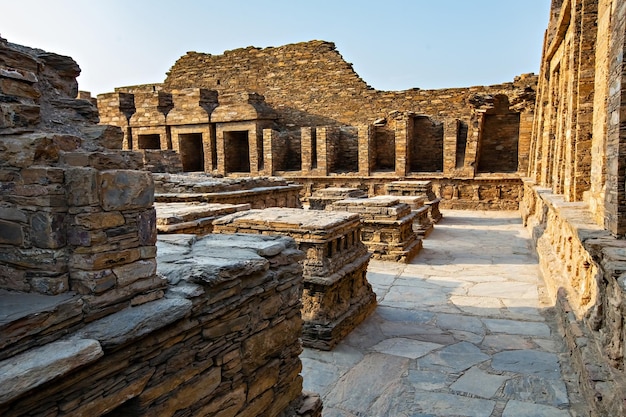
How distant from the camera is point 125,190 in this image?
86.3 inches

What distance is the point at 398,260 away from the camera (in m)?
7.92

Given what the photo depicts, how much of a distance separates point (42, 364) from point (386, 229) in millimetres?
6798

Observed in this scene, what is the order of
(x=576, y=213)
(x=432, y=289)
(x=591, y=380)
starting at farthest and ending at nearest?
(x=432, y=289) → (x=576, y=213) → (x=591, y=380)

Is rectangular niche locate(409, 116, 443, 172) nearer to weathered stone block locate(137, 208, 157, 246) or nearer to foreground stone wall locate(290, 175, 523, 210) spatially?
foreground stone wall locate(290, 175, 523, 210)

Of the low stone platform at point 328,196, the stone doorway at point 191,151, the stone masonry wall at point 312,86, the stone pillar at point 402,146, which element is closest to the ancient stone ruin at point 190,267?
the low stone platform at point 328,196

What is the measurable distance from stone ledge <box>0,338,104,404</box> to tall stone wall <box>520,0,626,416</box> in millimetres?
2883

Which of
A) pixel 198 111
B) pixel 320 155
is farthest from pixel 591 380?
pixel 198 111

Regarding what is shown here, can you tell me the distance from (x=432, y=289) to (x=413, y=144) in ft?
36.9

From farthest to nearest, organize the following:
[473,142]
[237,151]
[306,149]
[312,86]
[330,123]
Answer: [312,86]
[330,123]
[237,151]
[306,149]
[473,142]

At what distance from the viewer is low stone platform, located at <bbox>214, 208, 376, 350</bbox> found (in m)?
4.61

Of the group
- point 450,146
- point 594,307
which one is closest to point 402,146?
point 450,146

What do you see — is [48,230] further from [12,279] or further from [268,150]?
[268,150]

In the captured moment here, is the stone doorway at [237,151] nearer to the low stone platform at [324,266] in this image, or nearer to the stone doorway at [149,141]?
the stone doorway at [149,141]

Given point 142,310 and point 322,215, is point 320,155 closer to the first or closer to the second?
point 322,215
